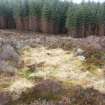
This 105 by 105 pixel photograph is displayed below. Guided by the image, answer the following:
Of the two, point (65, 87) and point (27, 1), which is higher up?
point (27, 1)

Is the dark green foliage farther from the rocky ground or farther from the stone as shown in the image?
the stone

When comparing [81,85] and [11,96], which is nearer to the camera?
[11,96]

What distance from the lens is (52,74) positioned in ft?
64.5

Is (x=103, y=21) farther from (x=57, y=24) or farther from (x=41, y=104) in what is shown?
(x=41, y=104)

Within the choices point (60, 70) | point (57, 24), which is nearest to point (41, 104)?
point (60, 70)

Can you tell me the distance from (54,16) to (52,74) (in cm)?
4024

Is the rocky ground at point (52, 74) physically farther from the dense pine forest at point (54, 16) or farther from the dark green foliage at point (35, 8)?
the dark green foliage at point (35, 8)

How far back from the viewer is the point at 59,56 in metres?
24.5

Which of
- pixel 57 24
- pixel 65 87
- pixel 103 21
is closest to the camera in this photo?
pixel 65 87

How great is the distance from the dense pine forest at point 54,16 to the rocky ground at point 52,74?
950 inches

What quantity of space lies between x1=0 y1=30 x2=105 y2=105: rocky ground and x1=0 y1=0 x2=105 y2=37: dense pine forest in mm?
24127

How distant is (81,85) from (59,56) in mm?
7188

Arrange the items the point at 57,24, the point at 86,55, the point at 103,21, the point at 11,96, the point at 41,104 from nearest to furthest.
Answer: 1. the point at 41,104
2. the point at 11,96
3. the point at 86,55
4. the point at 103,21
5. the point at 57,24

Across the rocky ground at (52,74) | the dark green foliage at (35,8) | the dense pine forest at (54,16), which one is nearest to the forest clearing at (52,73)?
the rocky ground at (52,74)
